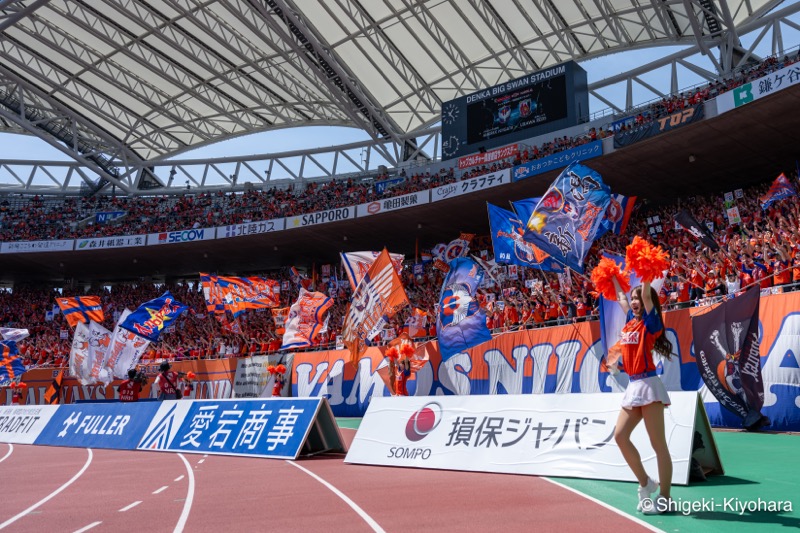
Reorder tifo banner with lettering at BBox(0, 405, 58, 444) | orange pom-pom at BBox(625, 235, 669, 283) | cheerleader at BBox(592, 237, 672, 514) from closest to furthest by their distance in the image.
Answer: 1. cheerleader at BBox(592, 237, 672, 514)
2. orange pom-pom at BBox(625, 235, 669, 283)
3. tifo banner with lettering at BBox(0, 405, 58, 444)

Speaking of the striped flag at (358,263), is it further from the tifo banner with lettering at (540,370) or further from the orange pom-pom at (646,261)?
the orange pom-pom at (646,261)

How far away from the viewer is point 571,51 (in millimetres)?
32531

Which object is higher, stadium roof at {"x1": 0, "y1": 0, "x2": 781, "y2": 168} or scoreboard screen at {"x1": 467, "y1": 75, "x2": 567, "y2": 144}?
stadium roof at {"x1": 0, "y1": 0, "x2": 781, "y2": 168}

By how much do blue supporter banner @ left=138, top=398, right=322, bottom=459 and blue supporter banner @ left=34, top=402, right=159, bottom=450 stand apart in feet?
2.10

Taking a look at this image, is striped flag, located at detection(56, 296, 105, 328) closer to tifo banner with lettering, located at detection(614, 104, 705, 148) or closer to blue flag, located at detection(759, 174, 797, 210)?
tifo banner with lettering, located at detection(614, 104, 705, 148)

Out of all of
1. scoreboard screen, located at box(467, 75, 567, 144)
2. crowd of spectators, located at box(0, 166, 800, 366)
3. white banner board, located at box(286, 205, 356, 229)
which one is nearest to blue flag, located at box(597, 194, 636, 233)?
crowd of spectators, located at box(0, 166, 800, 366)

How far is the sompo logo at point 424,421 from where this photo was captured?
392 inches

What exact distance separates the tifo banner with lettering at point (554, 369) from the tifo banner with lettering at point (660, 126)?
9356mm

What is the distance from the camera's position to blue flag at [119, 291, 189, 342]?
2603 cm

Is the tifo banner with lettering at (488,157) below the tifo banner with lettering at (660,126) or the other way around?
the other way around

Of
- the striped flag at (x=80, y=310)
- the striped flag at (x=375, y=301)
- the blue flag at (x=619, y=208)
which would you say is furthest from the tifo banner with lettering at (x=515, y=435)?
the striped flag at (x=80, y=310)

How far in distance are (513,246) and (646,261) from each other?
1200 centimetres

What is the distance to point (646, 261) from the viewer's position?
5.94 metres

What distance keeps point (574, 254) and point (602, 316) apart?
1.63 m
